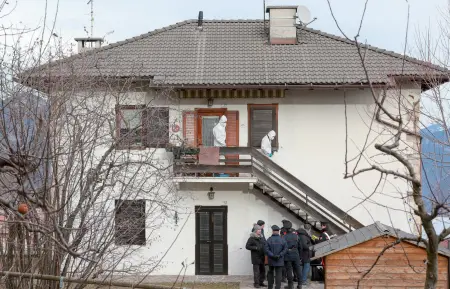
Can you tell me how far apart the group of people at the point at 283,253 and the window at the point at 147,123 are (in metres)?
3.86

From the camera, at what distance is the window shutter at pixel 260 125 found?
23609mm

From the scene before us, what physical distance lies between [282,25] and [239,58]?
2.36 meters

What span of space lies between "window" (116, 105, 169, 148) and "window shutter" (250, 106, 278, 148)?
9.15ft

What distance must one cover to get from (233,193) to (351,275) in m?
8.44

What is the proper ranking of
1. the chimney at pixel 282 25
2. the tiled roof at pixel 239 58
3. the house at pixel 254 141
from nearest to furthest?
the house at pixel 254 141, the tiled roof at pixel 239 58, the chimney at pixel 282 25

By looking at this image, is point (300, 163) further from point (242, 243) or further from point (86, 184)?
point (86, 184)

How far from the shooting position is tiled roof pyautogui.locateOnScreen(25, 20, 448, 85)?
22.8m

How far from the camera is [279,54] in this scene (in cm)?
2455

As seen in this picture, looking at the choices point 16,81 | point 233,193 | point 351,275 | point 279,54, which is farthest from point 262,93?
point 16,81

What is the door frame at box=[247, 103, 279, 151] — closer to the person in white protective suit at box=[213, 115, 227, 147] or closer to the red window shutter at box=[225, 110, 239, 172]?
the red window shutter at box=[225, 110, 239, 172]

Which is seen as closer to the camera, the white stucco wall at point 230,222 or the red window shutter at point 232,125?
the white stucco wall at point 230,222

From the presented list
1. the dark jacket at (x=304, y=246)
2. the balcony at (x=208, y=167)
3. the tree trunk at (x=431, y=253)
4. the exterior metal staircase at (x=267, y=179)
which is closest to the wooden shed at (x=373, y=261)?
the dark jacket at (x=304, y=246)

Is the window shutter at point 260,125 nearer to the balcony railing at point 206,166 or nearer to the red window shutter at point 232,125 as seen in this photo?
the red window shutter at point 232,125

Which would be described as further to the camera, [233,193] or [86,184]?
[233,193]
